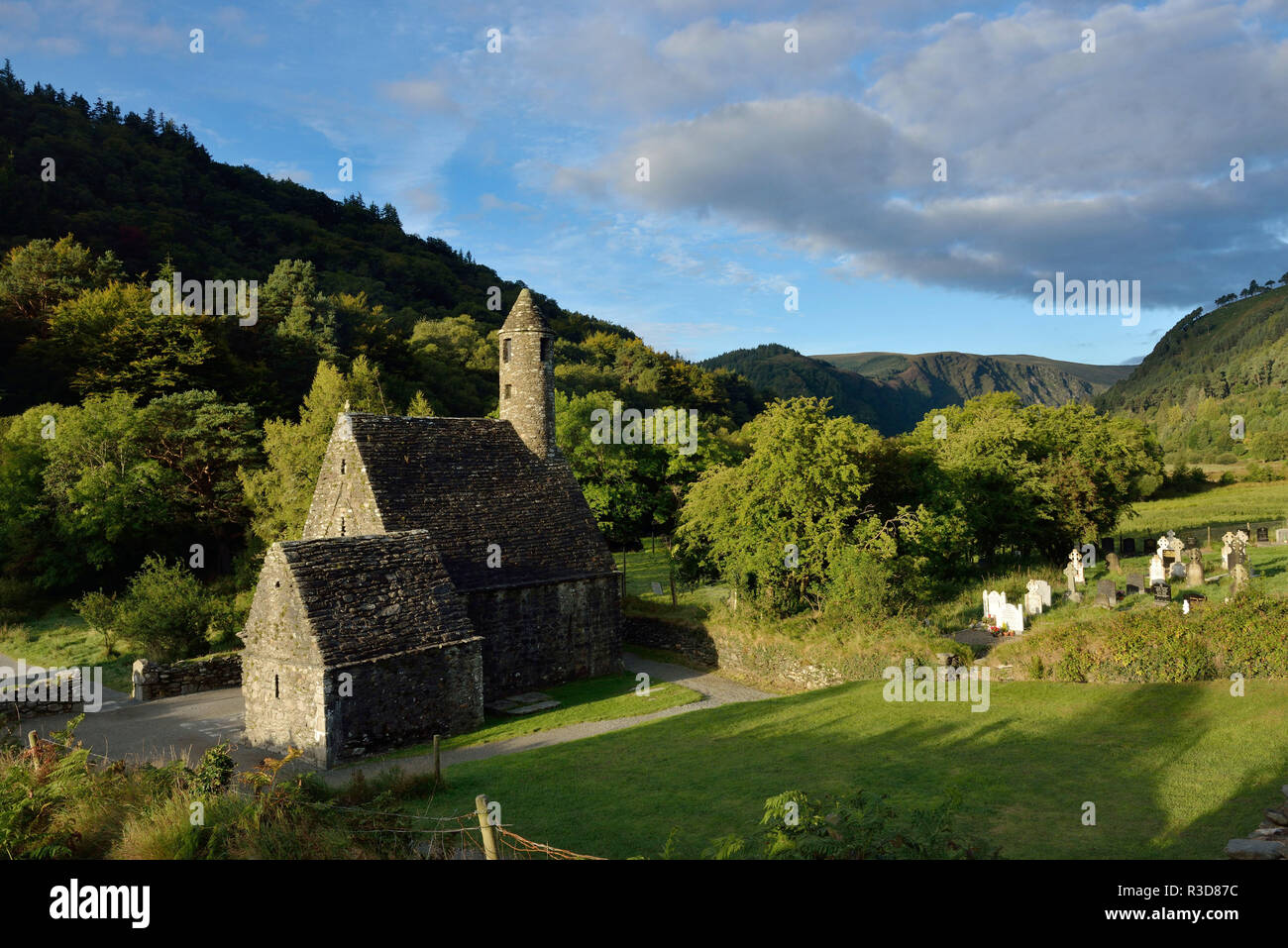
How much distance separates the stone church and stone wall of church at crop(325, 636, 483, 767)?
35 mm

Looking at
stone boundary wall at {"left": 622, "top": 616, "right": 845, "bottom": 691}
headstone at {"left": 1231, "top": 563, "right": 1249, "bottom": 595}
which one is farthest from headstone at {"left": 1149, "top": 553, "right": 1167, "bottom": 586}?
stone boundary wall at {"left": 622, "top": 616, "right": 845, "bottom": 691}

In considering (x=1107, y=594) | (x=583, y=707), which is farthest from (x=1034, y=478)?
(x=583, y=707)

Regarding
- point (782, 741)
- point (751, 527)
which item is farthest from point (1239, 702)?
point (751, 527)

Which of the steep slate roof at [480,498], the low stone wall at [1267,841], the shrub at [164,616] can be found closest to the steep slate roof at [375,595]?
the steep slate roof at [480,498]

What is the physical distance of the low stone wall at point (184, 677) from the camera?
24625 millimetres

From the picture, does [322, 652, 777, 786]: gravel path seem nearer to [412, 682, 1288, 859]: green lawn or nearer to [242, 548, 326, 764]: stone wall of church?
[412, 682, 1288, 859]: green lawn

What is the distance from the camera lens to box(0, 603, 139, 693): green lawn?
2855cm

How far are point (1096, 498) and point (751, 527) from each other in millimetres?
21535

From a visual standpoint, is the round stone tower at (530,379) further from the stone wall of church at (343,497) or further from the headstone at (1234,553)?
the headstone at (1234,553)

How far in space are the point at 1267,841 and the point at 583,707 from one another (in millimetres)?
17048

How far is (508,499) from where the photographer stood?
1062 inches

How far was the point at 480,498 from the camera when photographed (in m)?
26.2

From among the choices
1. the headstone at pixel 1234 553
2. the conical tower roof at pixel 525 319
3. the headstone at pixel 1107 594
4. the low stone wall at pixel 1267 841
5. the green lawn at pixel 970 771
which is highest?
the conical tower roof at pixel 525 319

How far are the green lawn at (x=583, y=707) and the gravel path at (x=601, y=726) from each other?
31 centimetres
